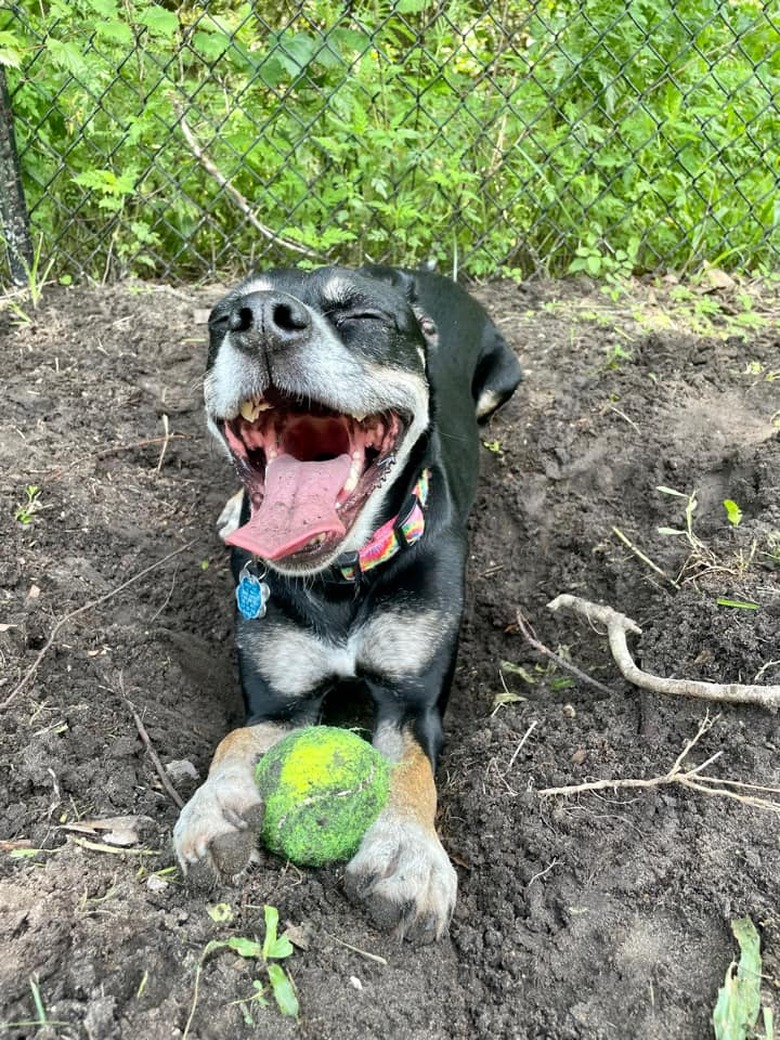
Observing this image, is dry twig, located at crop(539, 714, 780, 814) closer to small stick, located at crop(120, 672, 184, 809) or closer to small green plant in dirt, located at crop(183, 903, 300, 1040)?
small green plant in dirt, located at crop(183, 903, 300, 1040)

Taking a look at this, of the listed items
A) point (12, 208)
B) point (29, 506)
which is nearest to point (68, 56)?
point (12, 208)

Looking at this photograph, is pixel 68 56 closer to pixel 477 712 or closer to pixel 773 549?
pixel 477 712

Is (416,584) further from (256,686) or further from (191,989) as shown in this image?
(191,989)

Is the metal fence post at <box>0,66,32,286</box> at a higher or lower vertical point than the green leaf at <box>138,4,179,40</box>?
lower

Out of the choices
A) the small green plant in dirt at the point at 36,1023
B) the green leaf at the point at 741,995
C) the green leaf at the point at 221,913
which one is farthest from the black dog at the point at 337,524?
the green leaf at the point at 741,995

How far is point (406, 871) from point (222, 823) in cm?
45

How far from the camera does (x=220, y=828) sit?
86.4 inches

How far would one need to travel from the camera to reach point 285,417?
9.53ft

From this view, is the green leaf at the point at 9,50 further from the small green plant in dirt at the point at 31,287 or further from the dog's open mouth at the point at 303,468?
the dog's open mouth at the point at 303,468

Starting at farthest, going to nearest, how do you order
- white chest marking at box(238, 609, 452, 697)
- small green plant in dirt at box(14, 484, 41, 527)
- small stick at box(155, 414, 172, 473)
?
small stick at box(155, 414, 172, 473), small green plant in dirt at box(14, 484, 41, 527), white chest marking at box(238, 609, 452, 697)

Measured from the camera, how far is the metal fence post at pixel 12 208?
4.92m

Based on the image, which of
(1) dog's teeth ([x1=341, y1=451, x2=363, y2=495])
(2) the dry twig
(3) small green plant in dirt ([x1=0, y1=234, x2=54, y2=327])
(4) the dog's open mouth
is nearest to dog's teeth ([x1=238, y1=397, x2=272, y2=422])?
(4) the dog's open mouth

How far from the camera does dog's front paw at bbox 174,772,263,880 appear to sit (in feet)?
7.11

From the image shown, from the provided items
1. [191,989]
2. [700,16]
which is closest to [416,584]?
[191,989]
